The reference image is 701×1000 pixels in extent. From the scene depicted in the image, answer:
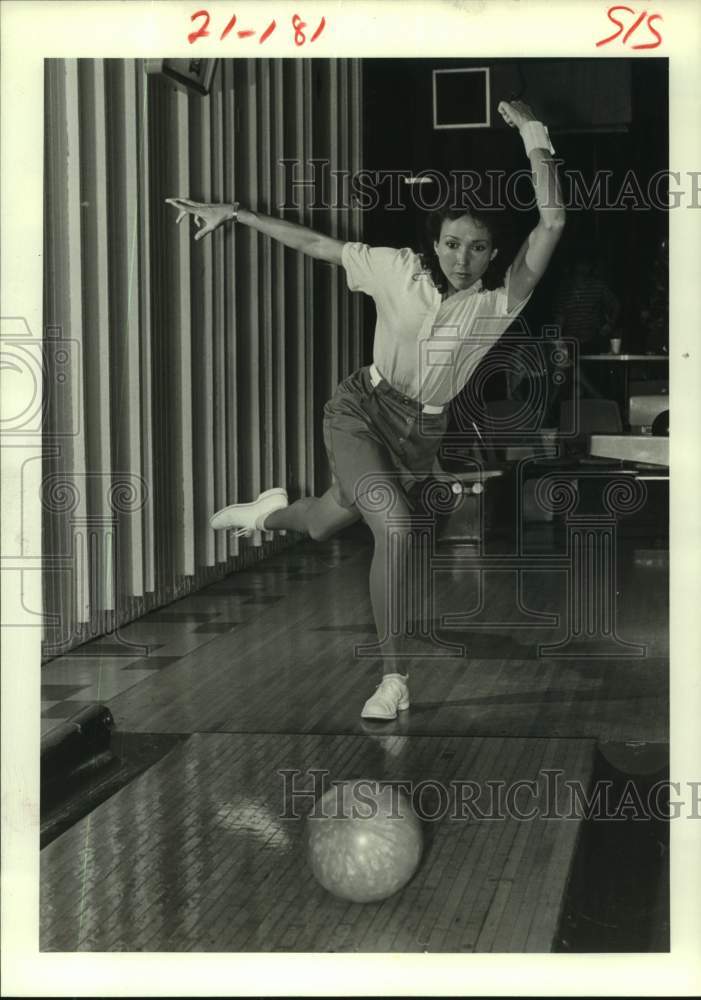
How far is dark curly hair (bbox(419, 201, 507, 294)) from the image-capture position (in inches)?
140

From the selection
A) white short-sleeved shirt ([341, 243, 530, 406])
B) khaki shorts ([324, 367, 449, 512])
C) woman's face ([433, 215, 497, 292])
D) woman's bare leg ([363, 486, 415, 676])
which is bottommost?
woman's bare leg ([363, 486, 415, 676])

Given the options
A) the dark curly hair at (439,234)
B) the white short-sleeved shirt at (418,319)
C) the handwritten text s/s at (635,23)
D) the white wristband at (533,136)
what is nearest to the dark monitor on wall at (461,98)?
the dark curly hair at (439,234)

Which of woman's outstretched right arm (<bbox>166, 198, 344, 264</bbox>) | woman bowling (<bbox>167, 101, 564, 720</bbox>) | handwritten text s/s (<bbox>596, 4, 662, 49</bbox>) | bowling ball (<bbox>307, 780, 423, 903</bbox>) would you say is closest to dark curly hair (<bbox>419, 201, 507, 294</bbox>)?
woman bowling (<bbox>167, 101, 564, 720</bbox>)

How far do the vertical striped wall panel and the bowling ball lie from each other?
155 cm

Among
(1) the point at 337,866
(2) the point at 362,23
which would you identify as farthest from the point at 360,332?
(1) the point at 337,866

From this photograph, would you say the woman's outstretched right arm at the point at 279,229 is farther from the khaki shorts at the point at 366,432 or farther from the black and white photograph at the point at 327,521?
the khaki shorts at the point at 366,432

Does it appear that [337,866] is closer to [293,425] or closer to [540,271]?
[540,271]

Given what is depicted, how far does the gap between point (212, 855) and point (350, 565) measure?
318 cm

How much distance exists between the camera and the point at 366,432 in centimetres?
368

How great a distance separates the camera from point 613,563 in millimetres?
5652

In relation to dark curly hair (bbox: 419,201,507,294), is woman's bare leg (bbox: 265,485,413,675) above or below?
below

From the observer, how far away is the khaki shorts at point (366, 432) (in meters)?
3.68

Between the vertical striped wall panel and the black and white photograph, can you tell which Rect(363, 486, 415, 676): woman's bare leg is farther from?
the vertical striped wall panel

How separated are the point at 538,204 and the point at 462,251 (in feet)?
1.24
